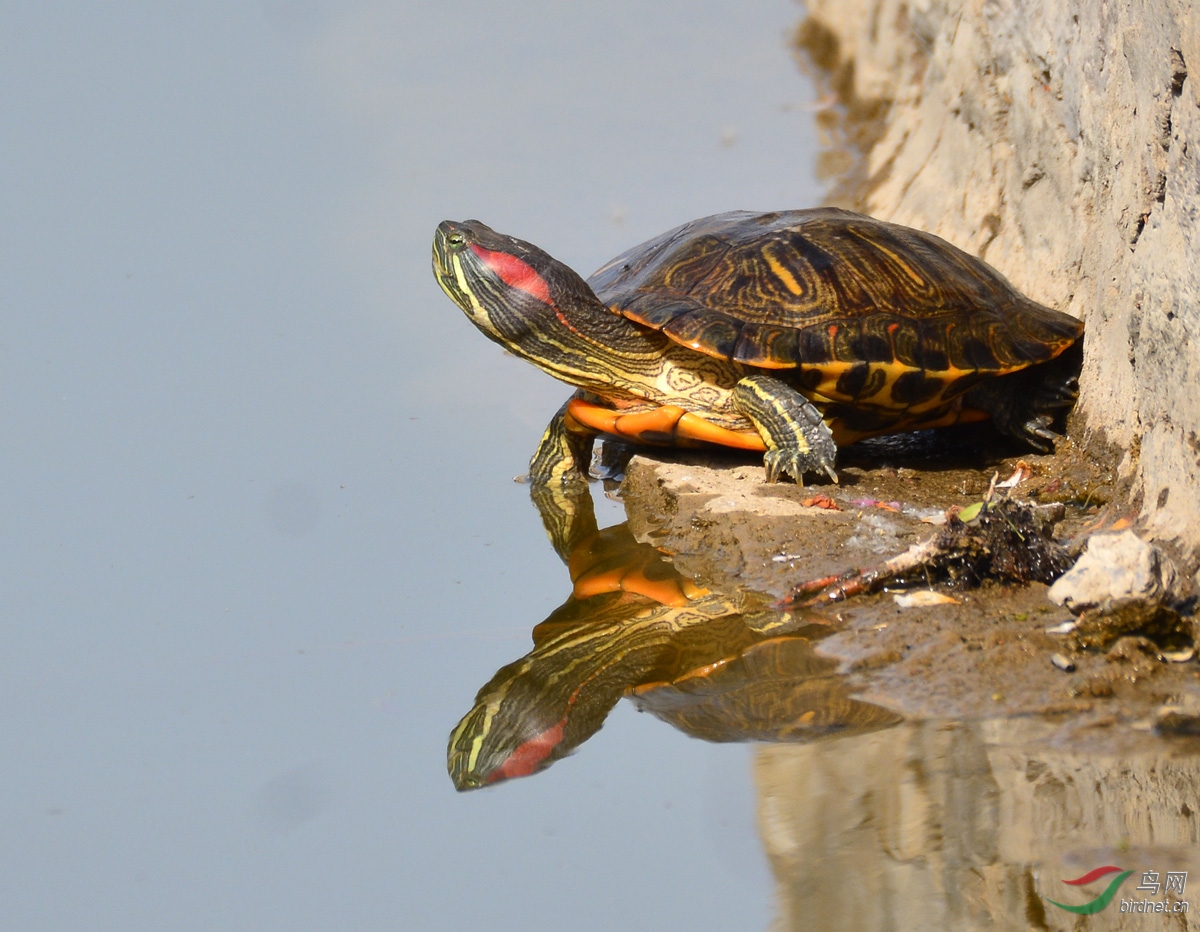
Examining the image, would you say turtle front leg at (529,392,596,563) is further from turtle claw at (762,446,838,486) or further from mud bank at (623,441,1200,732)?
turtle claw at (762,446,838,486)

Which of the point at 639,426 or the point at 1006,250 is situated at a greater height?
the point at 1006,250

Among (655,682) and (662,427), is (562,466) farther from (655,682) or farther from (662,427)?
(655,682)

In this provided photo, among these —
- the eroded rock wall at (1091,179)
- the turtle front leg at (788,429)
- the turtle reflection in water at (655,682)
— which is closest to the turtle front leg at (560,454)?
the turtle front leg at (788,429)

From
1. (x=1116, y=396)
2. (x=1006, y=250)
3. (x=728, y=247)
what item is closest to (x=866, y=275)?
(x=728, y=247)

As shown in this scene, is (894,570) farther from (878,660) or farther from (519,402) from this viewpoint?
(519,402)

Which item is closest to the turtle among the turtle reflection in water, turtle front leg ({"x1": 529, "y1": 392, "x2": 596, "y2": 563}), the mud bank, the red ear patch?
the red ear patch

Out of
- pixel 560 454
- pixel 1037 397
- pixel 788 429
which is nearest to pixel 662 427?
pixel 788 429

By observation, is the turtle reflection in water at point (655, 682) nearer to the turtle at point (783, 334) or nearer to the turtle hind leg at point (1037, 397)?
the turtle at point (783, 334)
